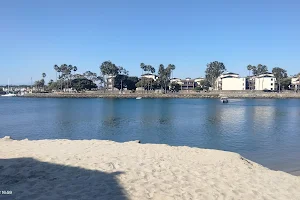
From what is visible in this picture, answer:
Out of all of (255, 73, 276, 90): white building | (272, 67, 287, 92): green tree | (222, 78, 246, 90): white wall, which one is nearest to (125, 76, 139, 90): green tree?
(222, 78, 246, 90): white wall

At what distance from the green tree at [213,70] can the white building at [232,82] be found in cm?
435

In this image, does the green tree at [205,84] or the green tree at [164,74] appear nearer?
the green tree at [164,74]

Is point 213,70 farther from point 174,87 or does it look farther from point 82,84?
point 82,84

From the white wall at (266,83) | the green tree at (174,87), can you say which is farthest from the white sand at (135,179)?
the white wall at (266,83)

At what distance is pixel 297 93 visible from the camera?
471 feet

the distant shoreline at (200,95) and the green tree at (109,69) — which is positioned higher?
the green tree at (109,69)

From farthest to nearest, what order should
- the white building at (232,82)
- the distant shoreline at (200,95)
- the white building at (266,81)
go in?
the white building at (232,82) → the white building at (266,81) → the distant shoreline at (200,95)

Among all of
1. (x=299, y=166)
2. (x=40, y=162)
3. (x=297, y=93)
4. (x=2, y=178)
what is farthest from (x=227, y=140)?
(x=297, y=93)

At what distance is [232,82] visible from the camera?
160500mm

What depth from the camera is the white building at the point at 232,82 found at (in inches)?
6319

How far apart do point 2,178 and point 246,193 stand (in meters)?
7.50

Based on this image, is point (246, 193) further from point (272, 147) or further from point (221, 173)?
point (272, 147)

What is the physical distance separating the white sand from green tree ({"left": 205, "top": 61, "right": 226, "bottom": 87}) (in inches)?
6145

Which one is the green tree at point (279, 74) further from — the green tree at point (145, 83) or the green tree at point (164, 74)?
the green tree at point (145, 83)
